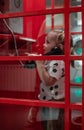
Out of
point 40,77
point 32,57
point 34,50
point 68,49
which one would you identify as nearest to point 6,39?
point 34,50

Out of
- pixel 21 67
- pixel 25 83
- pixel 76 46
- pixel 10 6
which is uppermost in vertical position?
pixel 10 6

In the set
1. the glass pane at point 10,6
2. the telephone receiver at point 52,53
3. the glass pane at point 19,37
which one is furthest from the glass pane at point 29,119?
the glass pane at point 10,6

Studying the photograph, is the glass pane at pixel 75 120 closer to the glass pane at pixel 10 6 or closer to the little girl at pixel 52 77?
the little girl at pixel 52 77

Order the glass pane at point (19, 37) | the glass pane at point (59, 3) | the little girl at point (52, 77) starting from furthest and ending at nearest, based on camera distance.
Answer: the glass pane at point (19, 37) < the glass pane at point (59, 3) < the little girl at point (52, 77)

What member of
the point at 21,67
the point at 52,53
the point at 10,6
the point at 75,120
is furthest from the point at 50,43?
the point at 75,120

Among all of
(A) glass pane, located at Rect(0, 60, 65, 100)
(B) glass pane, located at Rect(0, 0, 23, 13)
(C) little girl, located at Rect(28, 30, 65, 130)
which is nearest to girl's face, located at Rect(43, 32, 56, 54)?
(C) little girl, located at Rect(28, 30, 65, 130)

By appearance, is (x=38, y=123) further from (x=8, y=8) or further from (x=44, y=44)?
(x=8, y=8)

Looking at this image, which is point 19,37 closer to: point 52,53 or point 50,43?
point 50,43

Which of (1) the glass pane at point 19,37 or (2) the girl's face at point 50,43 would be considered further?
(1) the glass pane at point 19,37

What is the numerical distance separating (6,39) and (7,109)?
0.49 meters

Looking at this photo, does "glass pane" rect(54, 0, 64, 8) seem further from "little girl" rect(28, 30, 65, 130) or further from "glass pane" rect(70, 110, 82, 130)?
"glass pane" rect(70, 110, 82, 130)

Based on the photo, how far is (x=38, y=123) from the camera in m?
1.49

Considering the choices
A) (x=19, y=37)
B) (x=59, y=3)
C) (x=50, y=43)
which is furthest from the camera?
(x=19, y=37)

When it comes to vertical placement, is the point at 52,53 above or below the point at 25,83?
above
